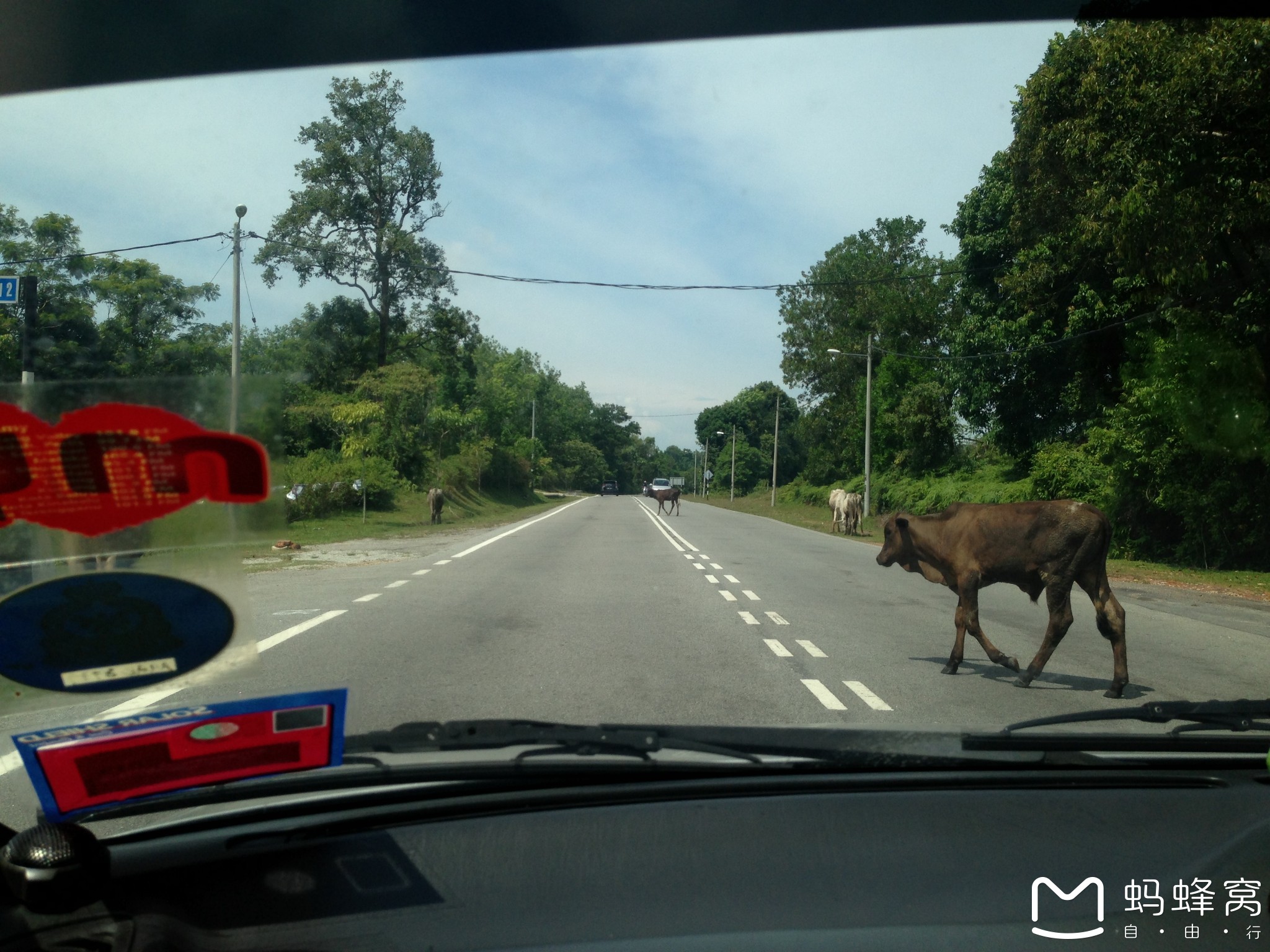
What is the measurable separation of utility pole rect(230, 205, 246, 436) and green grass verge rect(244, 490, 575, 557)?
29 cm

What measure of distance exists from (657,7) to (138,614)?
18.1ft

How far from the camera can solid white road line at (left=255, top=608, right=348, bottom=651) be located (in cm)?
671

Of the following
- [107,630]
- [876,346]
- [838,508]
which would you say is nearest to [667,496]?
[838,508]

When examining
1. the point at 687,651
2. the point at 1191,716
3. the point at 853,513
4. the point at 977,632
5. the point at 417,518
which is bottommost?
the point at 417,518

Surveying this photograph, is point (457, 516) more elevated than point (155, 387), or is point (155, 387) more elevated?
point (155, 387)

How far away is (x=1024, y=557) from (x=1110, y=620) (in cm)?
68

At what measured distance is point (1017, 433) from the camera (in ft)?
23.0

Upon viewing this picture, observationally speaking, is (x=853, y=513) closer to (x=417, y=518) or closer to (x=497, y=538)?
(x=497, y=538)

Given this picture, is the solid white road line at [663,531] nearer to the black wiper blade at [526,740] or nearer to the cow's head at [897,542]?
the cow's head at [897,542]

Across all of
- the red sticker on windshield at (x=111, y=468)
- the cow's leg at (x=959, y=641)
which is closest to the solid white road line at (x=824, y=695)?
the cow's leg at (x=959, y=641)

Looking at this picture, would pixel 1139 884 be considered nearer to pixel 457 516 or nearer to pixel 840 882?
pixel 840 882

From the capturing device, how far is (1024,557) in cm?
560

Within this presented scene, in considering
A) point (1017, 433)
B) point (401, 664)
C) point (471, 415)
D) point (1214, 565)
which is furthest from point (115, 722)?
point (471, 415)
